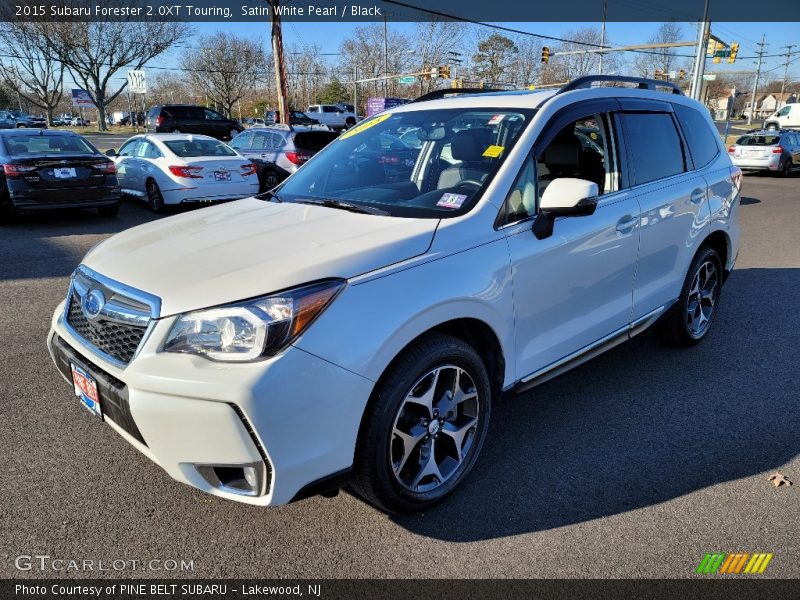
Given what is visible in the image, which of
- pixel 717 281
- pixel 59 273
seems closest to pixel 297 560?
pixel 717 281

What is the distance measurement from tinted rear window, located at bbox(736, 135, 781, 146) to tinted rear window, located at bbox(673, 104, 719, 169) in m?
18.9

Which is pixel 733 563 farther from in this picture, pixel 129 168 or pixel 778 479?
pixel 129 168

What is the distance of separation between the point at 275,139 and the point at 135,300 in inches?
466

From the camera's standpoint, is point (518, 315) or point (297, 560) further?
point (518, 315)

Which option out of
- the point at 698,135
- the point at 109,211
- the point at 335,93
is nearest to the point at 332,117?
the point at 335,93

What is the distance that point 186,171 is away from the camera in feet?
34.9

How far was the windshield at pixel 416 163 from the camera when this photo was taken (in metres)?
2.99

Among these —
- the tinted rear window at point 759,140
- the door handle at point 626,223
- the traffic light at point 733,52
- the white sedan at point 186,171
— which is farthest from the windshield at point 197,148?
the traffic light at point 733,52

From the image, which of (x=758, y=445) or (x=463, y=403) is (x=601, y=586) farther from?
(x=758, y=445)

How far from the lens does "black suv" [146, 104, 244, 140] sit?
29.3 m

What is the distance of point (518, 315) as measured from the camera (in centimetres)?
289

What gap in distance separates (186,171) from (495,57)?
5471cm

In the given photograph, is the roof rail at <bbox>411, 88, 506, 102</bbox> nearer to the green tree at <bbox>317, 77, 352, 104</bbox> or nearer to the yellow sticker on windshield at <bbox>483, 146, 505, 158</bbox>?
the yellow sticker on windshield at <bbox>483, 146, 505, 158</bbox>

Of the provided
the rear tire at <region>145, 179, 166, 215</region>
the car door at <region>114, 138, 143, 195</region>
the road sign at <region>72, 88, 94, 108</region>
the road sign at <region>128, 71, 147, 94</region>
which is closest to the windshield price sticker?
the rear tire at <region>145, 179, 166, 215</region>
